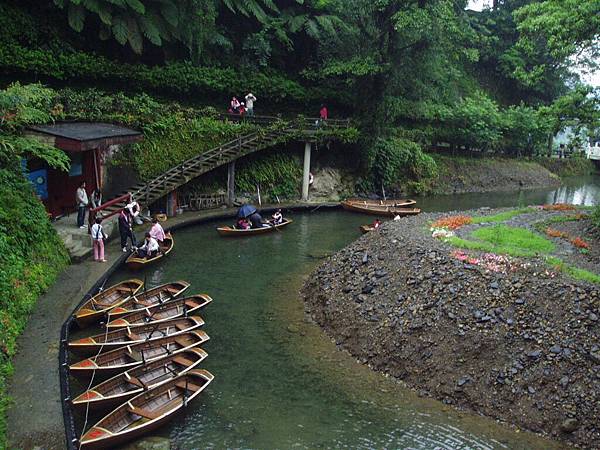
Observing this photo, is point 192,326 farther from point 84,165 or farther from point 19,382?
point 84,165

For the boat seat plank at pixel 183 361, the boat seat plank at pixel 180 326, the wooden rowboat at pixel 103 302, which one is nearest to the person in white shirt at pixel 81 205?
the wooden rowboat at pixel 103 302

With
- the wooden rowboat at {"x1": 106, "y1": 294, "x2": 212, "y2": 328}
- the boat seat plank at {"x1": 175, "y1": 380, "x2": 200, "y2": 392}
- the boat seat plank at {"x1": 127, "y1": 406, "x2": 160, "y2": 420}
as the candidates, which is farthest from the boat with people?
the boat seat plank at {"x1": 127, "y1": 406, "x2": 160, "y2": 420}

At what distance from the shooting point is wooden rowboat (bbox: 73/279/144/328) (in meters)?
15.9

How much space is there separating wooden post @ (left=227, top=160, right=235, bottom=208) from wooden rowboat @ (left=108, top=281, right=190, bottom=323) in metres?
14.6

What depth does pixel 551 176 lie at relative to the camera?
60.4 metres

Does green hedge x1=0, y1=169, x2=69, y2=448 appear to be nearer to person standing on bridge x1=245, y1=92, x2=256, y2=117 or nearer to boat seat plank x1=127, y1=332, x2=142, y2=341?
boat seat plank x1=127, y1=332, x2=142, y2=341

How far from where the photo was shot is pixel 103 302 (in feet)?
57.2

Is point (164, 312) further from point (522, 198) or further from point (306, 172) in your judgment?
point (522, 198)

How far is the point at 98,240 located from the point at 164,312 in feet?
18.3

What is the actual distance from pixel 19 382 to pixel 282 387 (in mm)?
6532

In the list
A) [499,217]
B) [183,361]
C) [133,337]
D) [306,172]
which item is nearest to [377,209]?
[306,172]

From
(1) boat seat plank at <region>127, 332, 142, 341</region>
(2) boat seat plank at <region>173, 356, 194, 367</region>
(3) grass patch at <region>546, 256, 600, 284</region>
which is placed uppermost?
(3) grass patch at <region>546, 256, 600, 284</region>

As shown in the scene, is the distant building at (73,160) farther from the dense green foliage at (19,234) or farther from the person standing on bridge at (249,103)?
the person standing on bridge at (249,103)

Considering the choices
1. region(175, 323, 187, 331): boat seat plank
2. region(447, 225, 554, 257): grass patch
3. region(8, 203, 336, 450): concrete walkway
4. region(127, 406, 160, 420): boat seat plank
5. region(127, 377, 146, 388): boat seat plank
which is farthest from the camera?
region(447, 225, 554, 257): grass patch
